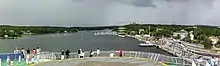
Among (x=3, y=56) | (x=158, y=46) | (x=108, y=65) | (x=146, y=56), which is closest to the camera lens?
(x=108, y=65)

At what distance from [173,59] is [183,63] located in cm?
204

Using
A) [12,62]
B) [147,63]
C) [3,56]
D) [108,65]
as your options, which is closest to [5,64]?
[12,62]

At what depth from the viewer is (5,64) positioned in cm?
2580

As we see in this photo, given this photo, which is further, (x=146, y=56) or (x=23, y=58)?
(x=146, y=56)

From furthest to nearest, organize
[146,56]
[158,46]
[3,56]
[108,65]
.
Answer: [158,46]
[146,56]
[3,56]
[108,65]

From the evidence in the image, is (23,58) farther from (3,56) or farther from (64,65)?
(64,65)

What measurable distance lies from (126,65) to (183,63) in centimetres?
446

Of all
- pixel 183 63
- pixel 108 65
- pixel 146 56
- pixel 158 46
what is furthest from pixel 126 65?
pixel 158 46

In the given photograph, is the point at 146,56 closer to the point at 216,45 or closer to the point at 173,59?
the point at 173,59

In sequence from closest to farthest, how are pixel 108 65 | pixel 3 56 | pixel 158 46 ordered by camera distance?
pixel 108 65
pixel 3 56
pixel 158 46

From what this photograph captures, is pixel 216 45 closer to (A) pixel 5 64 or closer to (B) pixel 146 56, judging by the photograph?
(B) pixel 146 56

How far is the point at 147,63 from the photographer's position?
26625mm

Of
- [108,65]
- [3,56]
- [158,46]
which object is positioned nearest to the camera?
[108,65]

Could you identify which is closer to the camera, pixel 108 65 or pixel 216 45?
pixel 108 65
